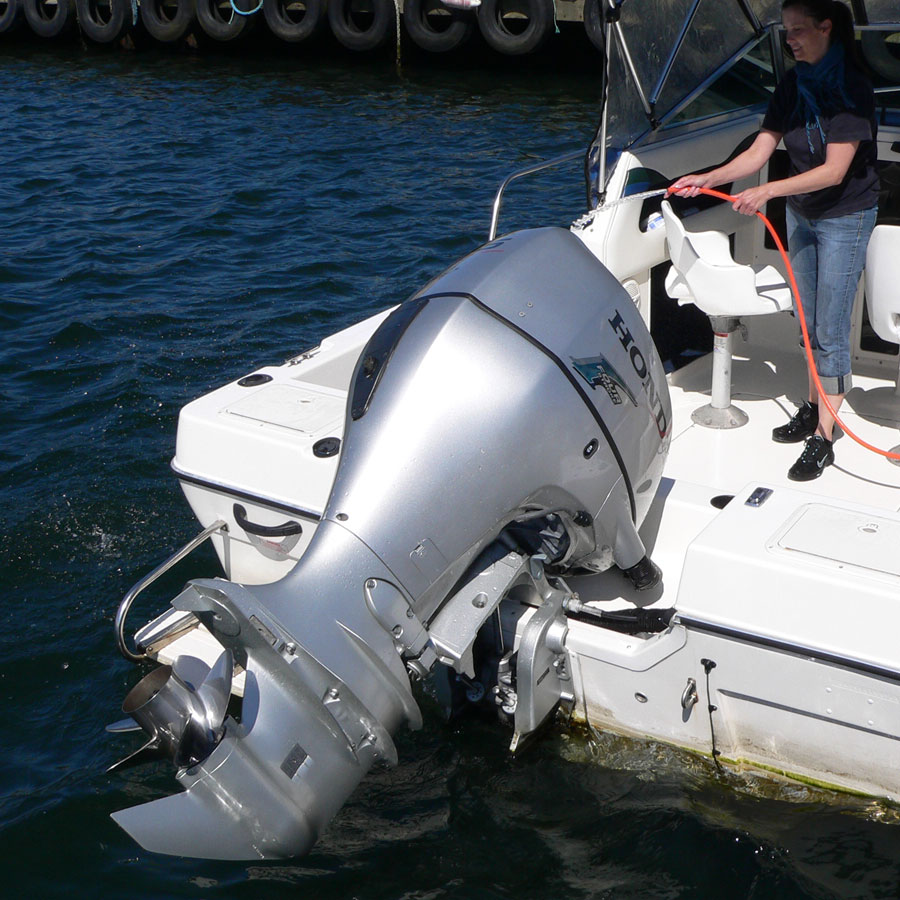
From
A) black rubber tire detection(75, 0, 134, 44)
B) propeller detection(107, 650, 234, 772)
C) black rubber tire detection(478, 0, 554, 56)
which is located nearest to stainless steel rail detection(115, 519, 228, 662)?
propeller detection(107, 650, 234, 772)

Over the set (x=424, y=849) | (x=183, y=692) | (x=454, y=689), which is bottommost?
(x=424, y=849)

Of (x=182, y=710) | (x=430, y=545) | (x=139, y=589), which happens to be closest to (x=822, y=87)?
(x=430, y=545)

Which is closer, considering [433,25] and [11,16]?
[433,25]

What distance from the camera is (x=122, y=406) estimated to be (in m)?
5.96

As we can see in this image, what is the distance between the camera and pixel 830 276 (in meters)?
3.66

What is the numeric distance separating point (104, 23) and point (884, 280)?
51.6 feet

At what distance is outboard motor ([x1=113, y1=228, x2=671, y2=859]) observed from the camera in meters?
2.26

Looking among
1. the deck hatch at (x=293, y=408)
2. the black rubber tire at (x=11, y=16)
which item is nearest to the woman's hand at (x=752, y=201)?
the deck hatch at (x=293, y=408)

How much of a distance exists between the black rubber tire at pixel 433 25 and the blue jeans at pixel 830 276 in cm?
1170

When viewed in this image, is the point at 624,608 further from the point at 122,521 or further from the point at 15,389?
the point at 15,389

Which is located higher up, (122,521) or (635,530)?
(635,530)

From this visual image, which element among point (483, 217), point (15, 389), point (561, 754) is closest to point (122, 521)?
point (15, 389)

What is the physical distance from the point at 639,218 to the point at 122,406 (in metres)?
2.99

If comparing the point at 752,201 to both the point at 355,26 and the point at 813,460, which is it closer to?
the point at 813,460
